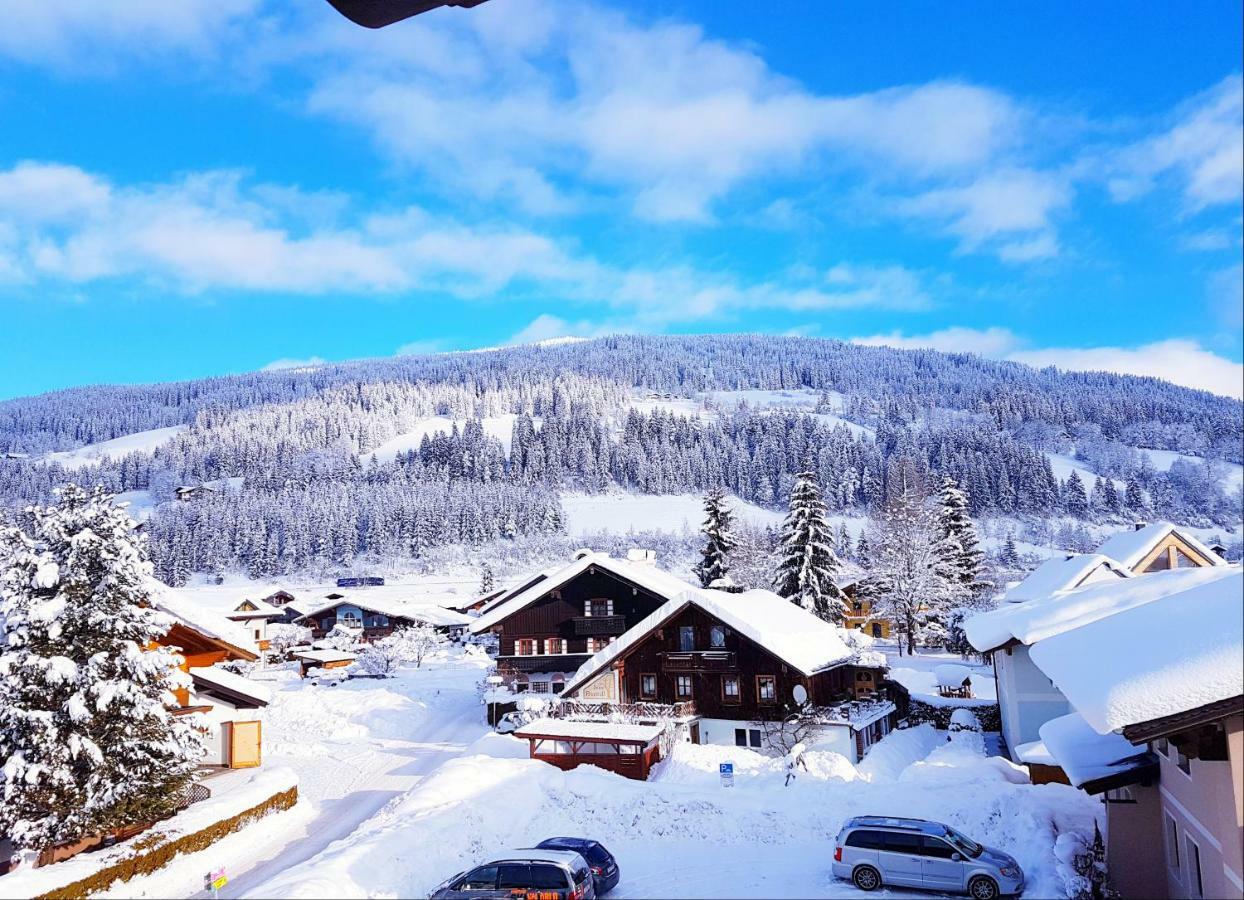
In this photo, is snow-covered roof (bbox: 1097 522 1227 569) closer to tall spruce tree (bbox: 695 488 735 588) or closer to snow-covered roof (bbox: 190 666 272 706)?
tall spruce tree (bbox: 695 488 735 588)

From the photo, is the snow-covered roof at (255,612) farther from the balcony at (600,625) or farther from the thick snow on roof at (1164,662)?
the thick snow on roof at (1164,662)

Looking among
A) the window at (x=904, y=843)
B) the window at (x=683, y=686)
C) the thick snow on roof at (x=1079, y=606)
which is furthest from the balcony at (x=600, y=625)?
the window at (x=904, y=843)

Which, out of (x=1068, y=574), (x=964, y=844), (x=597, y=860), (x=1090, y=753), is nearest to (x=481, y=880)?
(x=597, y=860)

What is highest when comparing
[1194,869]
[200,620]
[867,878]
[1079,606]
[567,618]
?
[200,620]

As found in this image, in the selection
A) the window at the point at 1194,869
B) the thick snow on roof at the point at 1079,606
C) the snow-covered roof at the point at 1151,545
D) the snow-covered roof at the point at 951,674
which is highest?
the snow-covered roof at the point at 1151,545

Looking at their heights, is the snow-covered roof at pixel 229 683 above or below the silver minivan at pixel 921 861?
above

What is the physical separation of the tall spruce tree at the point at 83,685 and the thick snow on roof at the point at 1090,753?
874 inches

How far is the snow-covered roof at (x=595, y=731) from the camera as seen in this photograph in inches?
1171

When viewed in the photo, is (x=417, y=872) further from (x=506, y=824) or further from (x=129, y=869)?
(x=129, y=869)

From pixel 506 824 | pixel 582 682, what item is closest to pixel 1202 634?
pixel 506 824

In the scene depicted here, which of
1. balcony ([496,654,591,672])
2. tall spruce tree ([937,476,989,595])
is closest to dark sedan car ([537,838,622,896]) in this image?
balcony ([496,654,591,672])

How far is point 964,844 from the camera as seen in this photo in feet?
60.2

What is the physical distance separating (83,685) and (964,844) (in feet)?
73.9

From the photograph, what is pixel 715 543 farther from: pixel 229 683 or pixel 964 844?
pixel 964 844
